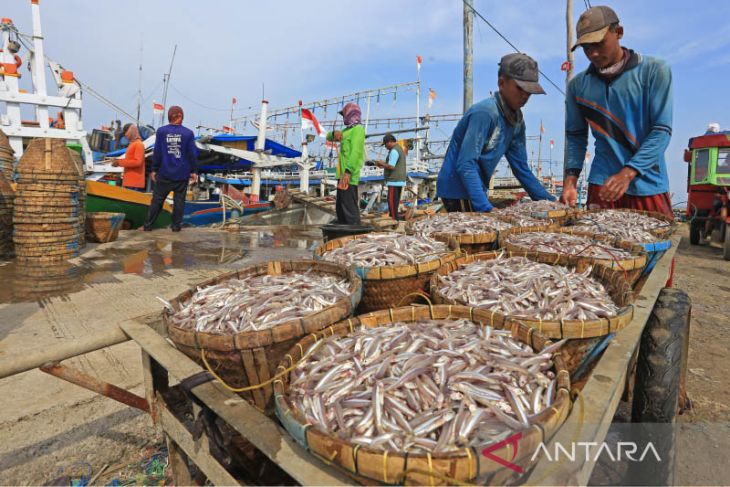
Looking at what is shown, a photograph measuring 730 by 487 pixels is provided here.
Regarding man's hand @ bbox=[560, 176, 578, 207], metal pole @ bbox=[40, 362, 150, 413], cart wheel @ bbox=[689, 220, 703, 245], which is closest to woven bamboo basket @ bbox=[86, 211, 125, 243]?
metal pole @ bbox=[40, 362, 150, 413]

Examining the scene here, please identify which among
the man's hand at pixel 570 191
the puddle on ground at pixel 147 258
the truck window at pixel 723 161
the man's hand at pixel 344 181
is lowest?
the puddle on ground at pixel 147 258

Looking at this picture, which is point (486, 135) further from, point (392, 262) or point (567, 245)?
point (392, 262)

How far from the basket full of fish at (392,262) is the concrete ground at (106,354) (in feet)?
4.13

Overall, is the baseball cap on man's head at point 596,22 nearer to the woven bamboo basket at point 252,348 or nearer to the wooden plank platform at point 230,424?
the woven bamboo basket at point 252,348

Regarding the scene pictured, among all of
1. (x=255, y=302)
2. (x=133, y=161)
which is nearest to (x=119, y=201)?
(x=133, y=161)

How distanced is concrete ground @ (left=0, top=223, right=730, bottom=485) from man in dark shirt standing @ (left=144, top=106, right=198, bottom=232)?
1.58 metres

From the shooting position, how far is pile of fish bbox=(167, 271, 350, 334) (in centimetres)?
203

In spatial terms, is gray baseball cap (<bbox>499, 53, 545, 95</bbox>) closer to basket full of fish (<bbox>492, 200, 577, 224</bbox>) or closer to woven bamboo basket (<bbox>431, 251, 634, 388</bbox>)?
basket full of fish (<bbox>492, 200, 577, 224</bbox>)

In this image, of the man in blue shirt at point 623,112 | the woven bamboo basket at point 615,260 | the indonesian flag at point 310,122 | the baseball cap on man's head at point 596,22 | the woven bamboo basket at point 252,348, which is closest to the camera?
the woven bamboo basket at point 252,348

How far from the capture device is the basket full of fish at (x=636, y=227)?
347cm

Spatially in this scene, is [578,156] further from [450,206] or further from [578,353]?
[578,353]

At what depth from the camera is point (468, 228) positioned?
3.94 meters

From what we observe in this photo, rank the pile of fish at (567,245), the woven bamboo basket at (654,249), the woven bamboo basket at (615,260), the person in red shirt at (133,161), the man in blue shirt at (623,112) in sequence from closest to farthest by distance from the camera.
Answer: the woven bamboo basket at (615,260), the pile of fish at (567,245), the woven bamboo basket at (654,249), the man in blue shirt at (623,112), the person in red shirt at (133,161)

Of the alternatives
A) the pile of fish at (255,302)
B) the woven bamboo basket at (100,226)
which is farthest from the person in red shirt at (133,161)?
the pile of fish at (255,302)
